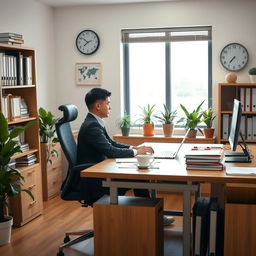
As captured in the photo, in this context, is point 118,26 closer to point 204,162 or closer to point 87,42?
point 87,42

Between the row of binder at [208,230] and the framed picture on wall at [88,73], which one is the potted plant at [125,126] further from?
the row of binder at [208,230]

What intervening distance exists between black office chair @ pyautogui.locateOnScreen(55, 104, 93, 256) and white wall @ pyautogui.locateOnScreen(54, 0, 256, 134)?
220 cm

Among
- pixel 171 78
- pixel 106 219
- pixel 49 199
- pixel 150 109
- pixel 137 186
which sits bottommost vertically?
pixel 49 199

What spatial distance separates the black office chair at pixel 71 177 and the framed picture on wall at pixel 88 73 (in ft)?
7.07

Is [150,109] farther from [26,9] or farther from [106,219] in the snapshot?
[106,219]

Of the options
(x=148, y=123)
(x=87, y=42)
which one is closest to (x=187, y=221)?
(x=148, y=123)

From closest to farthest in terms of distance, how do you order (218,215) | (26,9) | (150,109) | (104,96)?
(218,215)
(104,96)
(26,9)
(150,109)

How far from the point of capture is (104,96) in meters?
3.79

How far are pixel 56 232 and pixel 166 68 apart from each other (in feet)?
9.08

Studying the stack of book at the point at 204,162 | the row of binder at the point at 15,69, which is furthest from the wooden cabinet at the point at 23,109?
the stack of book at the point at 204,162

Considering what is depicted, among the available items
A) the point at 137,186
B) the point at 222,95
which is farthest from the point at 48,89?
the point at 137,186

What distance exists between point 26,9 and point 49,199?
7.36 ft

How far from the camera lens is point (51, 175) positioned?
5398 mm

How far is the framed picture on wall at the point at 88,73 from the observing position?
598cm
